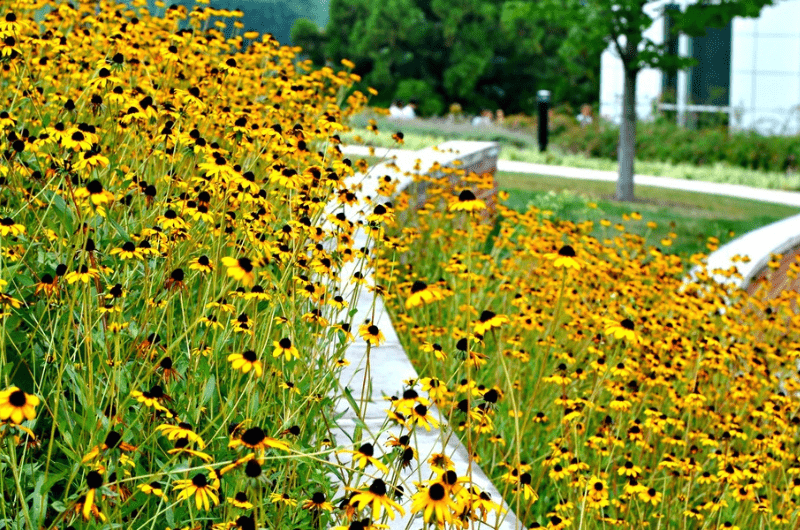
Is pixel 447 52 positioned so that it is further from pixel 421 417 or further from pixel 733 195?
pixel 421 417

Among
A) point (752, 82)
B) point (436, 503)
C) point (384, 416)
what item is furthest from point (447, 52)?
point (436, 503)

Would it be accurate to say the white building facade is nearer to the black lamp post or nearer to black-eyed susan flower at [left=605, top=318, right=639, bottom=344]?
the black lamp post

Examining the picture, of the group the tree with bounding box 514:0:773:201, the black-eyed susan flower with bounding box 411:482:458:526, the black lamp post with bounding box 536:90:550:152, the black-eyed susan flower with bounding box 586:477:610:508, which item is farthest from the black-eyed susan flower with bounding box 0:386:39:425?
the black lamp post with bounding box 536:90:550:152

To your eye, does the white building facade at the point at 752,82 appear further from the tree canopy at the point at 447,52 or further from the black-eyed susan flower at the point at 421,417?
the black-eyed susan flower at the point at 421,417

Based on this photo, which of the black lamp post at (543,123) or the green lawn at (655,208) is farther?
the black lamp post at (543,123)

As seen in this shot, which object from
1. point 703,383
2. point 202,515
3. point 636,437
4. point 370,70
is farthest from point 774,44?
point 202,515

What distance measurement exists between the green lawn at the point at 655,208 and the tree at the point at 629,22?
0.76 meters

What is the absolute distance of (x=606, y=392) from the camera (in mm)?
5148

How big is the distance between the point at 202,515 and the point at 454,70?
31.3 meters

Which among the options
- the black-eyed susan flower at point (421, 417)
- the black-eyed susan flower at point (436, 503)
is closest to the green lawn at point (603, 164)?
the black-eyed susan flower at point (421, 417)

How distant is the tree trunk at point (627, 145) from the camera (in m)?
13.1

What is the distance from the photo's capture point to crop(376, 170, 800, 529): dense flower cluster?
353cm

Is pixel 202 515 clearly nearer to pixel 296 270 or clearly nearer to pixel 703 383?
pixel 296 270

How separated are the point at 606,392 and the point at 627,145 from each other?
28.8ft
